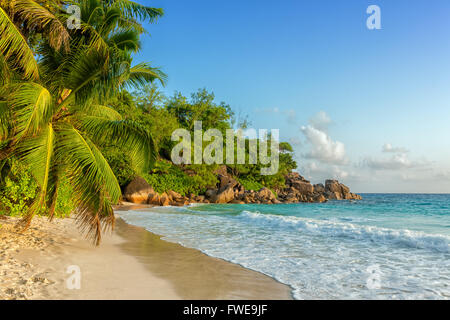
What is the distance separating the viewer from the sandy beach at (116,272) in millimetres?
4867

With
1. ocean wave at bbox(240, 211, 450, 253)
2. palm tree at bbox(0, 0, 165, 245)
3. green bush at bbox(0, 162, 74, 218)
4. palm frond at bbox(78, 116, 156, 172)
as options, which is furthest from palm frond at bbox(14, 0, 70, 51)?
ocean wave at bbox(240, 211, 450, 253)

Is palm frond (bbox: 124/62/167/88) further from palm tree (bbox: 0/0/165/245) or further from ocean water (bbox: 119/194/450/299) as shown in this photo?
ocean water (bbox: 119/194/450/299)

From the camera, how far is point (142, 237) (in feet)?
34.3

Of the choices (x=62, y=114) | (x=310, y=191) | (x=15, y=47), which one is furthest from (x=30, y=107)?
(x=310, y=191)

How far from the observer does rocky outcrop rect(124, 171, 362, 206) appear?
29.1 metres

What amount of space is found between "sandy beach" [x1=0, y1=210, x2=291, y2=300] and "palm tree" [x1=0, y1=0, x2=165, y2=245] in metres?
0.81

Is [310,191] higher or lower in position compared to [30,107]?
lower

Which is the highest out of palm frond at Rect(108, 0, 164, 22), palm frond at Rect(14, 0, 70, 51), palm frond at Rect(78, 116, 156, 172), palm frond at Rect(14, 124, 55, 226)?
palm frond at Rect(108, 0, 164, 22)

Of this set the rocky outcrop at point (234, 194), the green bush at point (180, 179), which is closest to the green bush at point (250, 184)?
the rocky outcrop at point (234, 194)

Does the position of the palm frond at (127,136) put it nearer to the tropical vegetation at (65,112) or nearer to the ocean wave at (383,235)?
the tropical vegetation at (65,112)

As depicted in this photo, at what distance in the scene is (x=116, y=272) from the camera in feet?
19.6

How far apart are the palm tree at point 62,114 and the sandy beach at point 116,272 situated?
A: 806mm

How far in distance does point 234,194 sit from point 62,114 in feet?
105

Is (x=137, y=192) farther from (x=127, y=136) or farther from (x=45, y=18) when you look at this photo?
(x=45, y=18)
